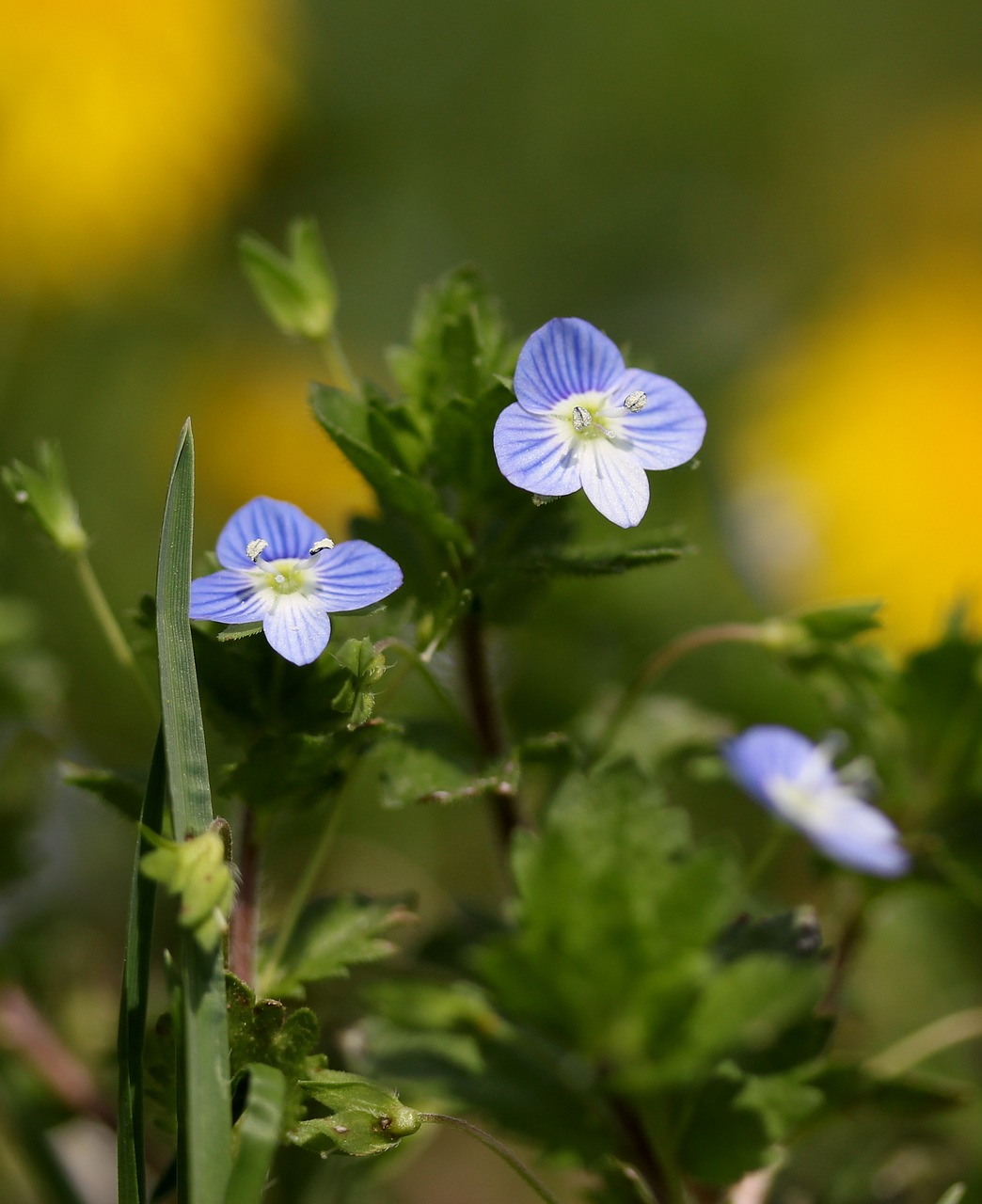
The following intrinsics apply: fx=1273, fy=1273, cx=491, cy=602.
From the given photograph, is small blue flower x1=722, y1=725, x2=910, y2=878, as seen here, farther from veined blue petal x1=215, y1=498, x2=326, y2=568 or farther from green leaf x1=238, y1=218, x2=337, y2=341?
green leaf x1=238, y1=218, x2=337, y2=341

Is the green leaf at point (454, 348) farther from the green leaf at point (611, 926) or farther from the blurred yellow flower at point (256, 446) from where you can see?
the blurred yellow flower at point (256, 446)

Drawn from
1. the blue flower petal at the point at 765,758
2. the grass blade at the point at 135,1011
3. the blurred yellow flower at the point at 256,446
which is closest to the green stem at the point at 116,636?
the grass blade at the point at 135,1011

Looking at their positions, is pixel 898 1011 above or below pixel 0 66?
below

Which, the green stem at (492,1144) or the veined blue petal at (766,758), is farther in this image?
the veined blue petal at (766,758)

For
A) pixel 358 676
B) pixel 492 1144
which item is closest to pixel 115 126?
pixel 358 676

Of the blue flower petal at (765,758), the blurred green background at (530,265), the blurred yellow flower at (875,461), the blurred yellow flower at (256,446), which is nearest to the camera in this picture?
the blue flower petal at (765,758)

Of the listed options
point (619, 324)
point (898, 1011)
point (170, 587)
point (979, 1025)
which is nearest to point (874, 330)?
point (619, 324)

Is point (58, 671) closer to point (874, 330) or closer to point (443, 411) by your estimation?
point (443, 411)
